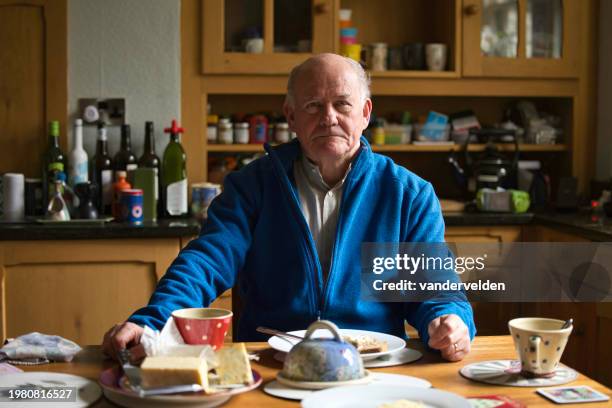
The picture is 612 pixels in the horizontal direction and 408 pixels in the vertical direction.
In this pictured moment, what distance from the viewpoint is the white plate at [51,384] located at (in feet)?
3.99

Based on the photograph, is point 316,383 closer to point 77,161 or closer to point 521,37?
point 77,161

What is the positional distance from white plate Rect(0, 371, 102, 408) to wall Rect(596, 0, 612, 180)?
2799mm

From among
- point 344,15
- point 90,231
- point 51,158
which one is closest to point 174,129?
point 51,158

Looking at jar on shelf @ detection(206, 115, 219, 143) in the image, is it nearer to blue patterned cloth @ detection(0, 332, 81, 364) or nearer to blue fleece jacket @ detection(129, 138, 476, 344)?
blue fleece jacket @ detection(129, 138, 476, 344)

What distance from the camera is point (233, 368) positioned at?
4.06ft

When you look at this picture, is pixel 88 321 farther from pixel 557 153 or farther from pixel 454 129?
pixel 557 153

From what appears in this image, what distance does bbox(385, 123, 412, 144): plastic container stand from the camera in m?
3.65

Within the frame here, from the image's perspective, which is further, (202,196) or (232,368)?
(202,196)

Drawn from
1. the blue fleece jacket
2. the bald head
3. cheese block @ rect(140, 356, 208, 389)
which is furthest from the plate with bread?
the bald head

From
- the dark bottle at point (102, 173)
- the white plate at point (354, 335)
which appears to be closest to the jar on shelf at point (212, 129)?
the dark bottle at point (102, 173)

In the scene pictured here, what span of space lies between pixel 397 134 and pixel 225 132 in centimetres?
73

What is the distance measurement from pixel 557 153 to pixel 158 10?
72.3 inches

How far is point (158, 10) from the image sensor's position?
3.41 meters

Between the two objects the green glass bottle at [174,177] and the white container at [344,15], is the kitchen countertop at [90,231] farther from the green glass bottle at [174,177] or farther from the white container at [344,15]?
the white container at [344,15]
